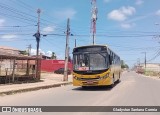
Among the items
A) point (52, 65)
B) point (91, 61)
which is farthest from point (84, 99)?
point (52, 65)

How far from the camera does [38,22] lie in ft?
178

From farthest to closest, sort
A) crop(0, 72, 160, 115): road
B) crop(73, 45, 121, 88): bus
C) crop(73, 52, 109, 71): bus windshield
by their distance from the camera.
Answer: crop(73, 52, 109, 71): bus windshield, crop(73, 45, 121, 88): bus, crop(0, 72, 160, 115): road

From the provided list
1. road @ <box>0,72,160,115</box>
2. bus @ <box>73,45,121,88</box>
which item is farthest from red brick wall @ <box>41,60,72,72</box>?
road @ <box>0,72,160,115</box>

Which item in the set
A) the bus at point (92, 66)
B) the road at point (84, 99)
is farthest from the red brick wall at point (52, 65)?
the road at point (84, 99)

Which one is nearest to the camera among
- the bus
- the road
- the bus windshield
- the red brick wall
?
the road

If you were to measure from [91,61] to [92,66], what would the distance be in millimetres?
396

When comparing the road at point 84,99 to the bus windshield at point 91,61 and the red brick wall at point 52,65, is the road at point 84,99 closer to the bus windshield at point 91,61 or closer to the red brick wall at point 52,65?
the bus windshield at point 91,61

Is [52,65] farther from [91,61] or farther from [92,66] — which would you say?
[92,66]

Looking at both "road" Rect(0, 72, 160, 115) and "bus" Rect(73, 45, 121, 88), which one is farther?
"bus" Rect(73, 45, 121, 88)

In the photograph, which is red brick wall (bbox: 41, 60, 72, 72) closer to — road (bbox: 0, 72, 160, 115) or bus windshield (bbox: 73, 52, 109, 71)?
bus windshield (bbox: 73, 52, 109, 71)

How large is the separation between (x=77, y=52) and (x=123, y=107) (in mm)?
11056

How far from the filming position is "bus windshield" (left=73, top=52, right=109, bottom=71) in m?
23.3

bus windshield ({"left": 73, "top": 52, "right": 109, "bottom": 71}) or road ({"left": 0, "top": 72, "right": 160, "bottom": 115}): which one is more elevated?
bus windshield ({"left": 73, "top": 52, "right": 109, "bottom": 71})

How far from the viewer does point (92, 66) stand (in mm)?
23359
